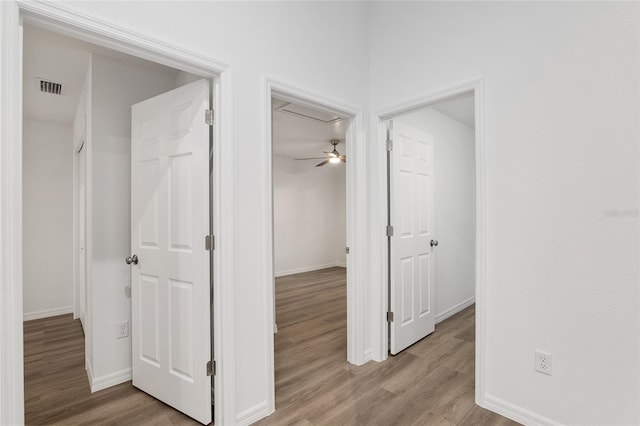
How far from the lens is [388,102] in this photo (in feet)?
8.68

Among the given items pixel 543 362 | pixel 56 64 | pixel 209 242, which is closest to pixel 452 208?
pixel 543 362

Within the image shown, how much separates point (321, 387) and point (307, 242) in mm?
5315

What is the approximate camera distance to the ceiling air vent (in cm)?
297

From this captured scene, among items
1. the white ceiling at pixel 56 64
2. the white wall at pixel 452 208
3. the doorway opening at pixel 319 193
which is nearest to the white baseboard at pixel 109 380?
the doorway opening at pixel 319 193

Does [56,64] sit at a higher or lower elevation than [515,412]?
higher

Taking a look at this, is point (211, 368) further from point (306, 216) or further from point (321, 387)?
point (306, 216)

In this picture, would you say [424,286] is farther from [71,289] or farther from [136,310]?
[71,289]

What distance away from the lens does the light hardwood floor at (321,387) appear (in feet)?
6.54

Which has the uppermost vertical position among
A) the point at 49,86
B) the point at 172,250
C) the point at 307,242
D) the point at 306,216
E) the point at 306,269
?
the point at 49,86

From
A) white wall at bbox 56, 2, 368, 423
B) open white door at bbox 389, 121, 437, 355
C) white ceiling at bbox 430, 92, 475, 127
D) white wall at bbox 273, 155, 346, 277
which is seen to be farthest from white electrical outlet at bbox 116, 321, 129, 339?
white wall at bbox 273, 155, 346, 277

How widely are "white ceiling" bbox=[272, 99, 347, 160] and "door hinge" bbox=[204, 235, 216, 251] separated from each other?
2208mm

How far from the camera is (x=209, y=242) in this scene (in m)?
1.91

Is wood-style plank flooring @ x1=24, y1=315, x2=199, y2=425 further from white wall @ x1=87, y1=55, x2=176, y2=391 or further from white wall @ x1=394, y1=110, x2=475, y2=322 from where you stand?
white wall @ x1=394, y1=110, x2=475, y2=322

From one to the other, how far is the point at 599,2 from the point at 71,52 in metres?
3.49
